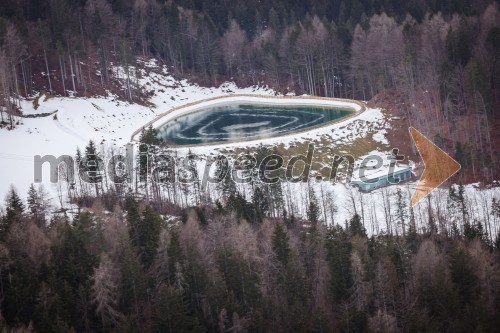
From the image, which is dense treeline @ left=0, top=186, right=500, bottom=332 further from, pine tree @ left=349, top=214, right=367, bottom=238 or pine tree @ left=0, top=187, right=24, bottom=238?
pine tree @ left=349, top=214, right=367, bottom=238

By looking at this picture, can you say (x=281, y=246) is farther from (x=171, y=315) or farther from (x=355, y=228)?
(x=171, y=315)

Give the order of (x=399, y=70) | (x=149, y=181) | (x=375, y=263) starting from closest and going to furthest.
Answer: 1. (x=375, y=263)
2. (x=149, y=181)
3. (x=399, y=70)

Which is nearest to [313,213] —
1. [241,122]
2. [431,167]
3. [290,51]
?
[431,167]

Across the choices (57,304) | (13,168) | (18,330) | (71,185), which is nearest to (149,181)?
(71,185)

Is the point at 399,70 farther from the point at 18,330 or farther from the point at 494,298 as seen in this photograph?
the point at 18,330

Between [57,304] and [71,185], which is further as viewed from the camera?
[71,185]

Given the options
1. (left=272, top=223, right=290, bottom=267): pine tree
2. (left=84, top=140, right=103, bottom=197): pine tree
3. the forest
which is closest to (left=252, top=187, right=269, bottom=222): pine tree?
the forest

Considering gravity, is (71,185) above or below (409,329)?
above
